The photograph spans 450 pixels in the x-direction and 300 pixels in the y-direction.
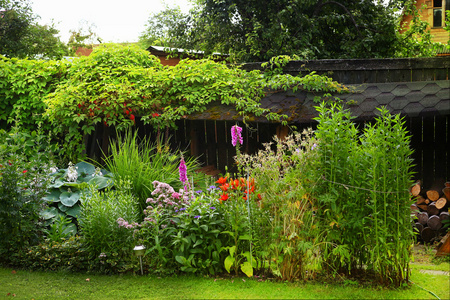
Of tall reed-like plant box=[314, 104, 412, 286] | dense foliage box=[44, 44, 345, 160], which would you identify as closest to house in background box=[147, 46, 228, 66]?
dense foliage box=[44, 44, 345, 160]

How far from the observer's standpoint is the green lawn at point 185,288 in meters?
3.56

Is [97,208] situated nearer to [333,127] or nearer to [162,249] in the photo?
[162,249]

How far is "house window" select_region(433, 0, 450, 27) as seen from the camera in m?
16.6

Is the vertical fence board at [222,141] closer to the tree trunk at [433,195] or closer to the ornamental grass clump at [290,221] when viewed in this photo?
the tree trunk at [433,195]

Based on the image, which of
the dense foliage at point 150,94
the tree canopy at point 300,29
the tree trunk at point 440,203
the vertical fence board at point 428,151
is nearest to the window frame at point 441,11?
the tree canopy at point 300,29

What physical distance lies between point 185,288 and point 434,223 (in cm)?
353

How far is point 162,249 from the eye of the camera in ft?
14.2

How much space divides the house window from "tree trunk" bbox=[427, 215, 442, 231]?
13863 mm

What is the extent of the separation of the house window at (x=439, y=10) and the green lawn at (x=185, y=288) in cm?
1521

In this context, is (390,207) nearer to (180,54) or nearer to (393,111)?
(393,111)

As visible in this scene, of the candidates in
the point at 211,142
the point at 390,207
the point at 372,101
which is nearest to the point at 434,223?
the point at 372,101

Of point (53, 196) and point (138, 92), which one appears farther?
A: point (138, 92)

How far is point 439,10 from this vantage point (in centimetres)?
1717

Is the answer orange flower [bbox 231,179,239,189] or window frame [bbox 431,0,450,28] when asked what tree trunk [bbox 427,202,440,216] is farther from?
window frame [bbox 431,0,450,28]
